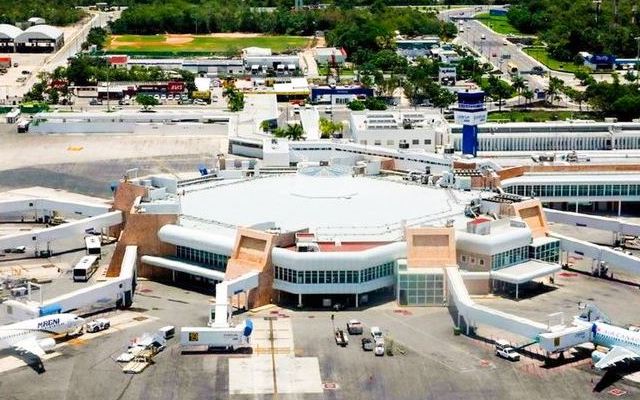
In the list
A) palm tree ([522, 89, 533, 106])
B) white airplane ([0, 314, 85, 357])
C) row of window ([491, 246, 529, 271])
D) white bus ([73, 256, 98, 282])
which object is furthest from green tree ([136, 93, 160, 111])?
white airplane ([0, 314, 85, 357])

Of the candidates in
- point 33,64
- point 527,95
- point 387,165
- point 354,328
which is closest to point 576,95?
point 527,95

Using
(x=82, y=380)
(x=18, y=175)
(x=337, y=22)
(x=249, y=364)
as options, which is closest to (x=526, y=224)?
(x=249, y=364)

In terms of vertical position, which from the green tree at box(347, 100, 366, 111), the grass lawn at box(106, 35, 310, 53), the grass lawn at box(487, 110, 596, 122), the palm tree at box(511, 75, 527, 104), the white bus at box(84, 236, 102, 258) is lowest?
the white bus at box(84, 236, 102, 258)

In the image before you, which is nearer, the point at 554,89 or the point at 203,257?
the point at 203,257

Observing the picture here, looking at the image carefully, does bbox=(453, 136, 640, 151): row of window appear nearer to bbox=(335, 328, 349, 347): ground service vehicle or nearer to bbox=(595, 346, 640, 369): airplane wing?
bbox=(335, 328, 349, 347): ground service vehicle

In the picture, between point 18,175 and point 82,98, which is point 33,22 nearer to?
point 82,98

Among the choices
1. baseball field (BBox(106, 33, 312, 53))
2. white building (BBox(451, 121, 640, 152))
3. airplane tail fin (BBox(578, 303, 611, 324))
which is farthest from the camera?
baseball field (BBox(106, 33, 312, 53))

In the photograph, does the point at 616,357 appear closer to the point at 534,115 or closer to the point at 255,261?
the point at 255,261

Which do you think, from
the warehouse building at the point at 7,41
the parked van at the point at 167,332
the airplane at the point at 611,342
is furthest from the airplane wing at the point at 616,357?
the warehouse building at the point at 7,41

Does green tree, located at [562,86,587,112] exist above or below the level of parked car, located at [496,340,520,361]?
above
